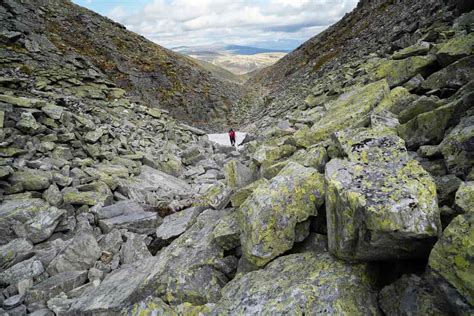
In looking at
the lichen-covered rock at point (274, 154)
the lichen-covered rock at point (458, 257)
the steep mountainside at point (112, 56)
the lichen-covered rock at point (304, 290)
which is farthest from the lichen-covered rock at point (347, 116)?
the steep mountainside at point (112, 56)

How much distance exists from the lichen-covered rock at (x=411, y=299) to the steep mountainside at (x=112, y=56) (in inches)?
1440

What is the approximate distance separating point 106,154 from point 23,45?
2731cm

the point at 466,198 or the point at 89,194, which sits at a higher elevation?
the point at 466,198

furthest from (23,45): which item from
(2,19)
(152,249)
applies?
(152,249)

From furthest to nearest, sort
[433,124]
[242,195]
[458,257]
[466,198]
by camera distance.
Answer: [242,195] < [433,124] < [466,198] < [458,257]

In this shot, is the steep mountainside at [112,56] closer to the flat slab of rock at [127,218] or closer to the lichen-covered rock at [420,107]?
the flat slab of rock at [127,218]

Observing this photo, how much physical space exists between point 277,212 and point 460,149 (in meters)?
3.99

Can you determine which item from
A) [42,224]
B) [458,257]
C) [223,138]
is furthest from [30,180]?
[223,138]

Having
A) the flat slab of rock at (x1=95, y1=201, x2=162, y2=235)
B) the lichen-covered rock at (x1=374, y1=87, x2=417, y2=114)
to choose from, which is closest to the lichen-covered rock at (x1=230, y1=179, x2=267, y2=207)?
the flat slab of rock at (x1=95, y1=201, x2=162, y2=235)

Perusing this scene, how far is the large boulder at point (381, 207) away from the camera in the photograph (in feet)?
15.1

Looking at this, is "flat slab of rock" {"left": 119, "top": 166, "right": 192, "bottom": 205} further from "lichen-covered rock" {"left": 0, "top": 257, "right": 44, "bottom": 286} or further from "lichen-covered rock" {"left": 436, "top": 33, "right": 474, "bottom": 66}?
"lichen-covered rock" {"left": 436, "top": 33, "right": 474, "bottom": 66}

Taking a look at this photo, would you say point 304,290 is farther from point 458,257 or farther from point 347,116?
point 347,116

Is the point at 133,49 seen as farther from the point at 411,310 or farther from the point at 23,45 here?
the point at 411,310

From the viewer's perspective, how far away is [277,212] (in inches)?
271
